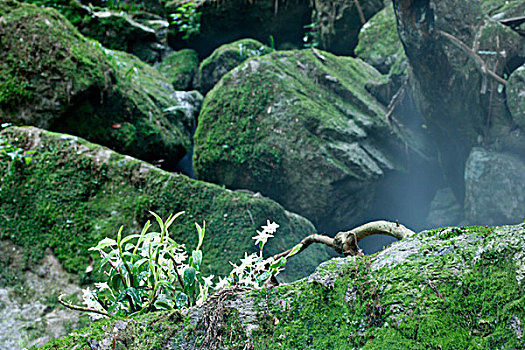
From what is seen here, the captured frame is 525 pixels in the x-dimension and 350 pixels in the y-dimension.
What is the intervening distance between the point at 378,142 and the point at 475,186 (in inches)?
66.6

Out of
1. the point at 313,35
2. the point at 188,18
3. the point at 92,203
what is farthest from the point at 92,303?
the point at 188,18

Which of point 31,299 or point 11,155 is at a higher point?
point 11,155

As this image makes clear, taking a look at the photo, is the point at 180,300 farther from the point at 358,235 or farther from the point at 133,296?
the point at 358,235

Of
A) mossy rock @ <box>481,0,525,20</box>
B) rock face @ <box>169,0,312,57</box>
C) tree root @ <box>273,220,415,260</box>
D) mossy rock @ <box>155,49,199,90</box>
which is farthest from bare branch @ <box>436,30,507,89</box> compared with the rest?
mossy rock @ <box>155,49,199,90</box>

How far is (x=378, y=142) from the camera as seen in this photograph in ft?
21.5

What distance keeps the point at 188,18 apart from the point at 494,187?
737cm

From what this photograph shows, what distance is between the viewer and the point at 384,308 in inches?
41.4

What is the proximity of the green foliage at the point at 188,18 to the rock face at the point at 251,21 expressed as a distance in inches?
4.2

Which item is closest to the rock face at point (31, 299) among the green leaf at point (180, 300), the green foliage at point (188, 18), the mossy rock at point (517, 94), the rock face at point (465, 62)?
the green leaf at point (180, 300)

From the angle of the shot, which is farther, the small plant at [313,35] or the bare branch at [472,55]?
the small plant at [313,35]

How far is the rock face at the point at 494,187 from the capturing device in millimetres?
5605

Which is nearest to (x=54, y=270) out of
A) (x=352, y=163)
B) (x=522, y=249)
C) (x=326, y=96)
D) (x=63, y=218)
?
(x=63, y=218)

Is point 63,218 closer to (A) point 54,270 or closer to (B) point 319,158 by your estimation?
(A) point 54,270

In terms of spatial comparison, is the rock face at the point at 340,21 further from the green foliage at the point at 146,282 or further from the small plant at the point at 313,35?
the green foliage at the point at 146,282
